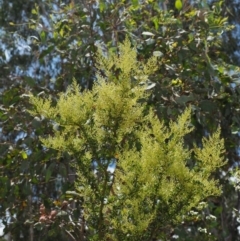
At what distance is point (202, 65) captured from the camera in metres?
5.36

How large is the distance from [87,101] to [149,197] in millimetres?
646

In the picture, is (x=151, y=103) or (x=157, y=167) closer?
(x=157, y=167)

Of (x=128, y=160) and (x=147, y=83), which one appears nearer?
(x=128, y=160)

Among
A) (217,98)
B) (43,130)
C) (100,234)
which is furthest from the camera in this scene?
(217,98)

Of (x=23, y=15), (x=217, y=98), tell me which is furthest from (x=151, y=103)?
(x=23, y=15)

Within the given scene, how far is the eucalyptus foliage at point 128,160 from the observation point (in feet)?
10.7

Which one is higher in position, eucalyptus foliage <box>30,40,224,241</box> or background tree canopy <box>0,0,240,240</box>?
background tree canopy <box>0,0,240,240</box>

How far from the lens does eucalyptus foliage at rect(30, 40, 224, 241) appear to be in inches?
128

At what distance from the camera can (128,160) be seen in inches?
130

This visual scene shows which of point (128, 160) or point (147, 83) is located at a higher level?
point (147, 83)

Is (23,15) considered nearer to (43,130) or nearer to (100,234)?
(43,130)

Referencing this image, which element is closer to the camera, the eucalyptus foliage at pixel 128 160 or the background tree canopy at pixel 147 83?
the eucalyptus foliage at pixel 128 160

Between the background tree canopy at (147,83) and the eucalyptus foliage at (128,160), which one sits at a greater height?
the background tree canopy at (147,83)

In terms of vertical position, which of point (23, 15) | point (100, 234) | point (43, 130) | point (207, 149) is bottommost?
point (100, 234)
